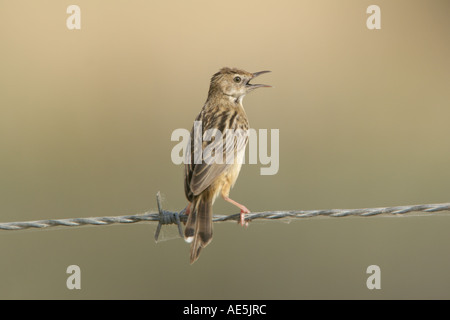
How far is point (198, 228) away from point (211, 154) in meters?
0.86

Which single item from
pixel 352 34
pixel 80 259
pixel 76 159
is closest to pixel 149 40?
pixel 76 159

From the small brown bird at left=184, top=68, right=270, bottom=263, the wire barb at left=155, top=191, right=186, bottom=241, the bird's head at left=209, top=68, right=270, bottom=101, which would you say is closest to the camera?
the wire barb at left=155, top=191, right=186, bottom=241

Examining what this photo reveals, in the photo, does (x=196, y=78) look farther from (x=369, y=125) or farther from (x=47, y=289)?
(x=47, y=289)

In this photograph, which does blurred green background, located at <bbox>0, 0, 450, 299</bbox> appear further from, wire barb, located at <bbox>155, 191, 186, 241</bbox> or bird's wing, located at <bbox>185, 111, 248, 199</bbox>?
wire barb, located at <bbox>155, 191, 186, 241</bbox>

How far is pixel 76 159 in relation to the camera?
38.5 ft

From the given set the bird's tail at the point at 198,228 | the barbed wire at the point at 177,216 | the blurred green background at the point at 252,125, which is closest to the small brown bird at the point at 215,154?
the bird's tail at the point at 198,228

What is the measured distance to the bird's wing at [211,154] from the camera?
19.9 ft

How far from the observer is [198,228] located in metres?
5.81

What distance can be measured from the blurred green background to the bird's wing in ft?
11.4

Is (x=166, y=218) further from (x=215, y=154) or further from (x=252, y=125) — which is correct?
(x=252, y=125)

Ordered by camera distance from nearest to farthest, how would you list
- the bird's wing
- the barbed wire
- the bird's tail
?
the barbed wire → the bird's tail → the bird's wing

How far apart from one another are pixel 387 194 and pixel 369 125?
1941 mm

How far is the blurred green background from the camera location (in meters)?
10.1

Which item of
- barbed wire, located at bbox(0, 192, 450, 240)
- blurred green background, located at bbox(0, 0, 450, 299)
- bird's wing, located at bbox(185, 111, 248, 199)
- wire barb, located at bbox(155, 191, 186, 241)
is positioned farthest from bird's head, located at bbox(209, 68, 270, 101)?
blurred green background, located at bbox(0, 0, 450, 299)
